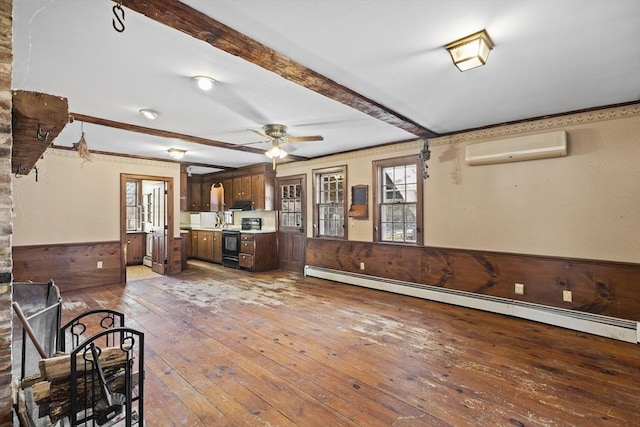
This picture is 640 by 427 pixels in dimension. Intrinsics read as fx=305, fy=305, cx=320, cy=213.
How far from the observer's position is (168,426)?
1862mm

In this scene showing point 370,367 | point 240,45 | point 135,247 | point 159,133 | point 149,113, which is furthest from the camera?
point 135,247

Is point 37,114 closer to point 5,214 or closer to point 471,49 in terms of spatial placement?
point 5,214

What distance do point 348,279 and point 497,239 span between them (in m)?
2.54

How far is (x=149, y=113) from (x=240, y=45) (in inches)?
77.3

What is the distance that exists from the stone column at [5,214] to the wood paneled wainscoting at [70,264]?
5.03 m

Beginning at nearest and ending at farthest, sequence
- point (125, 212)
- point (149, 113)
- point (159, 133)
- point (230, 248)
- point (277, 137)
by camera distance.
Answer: point (149, 113), point (277, 137), point (159, 133), point (125, 212), point (230, 248)

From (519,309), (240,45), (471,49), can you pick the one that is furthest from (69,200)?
(519,309)

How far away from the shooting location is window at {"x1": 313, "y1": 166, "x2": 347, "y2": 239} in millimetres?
5871

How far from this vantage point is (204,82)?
103 inches

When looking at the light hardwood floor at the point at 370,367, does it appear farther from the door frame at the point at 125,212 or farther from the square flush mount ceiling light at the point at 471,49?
the square flush mount ceiling light at the point at 471,49

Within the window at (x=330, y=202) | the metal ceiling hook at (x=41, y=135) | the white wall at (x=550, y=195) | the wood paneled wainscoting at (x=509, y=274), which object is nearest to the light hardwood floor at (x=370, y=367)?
the wood paneled wainscoting at (x=509, y=274)

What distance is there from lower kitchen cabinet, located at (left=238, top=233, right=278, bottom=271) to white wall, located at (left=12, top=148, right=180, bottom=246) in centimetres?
239

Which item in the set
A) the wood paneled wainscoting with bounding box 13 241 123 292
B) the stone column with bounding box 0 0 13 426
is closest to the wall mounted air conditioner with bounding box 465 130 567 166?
the stone column with bounding box 0 0 13 426

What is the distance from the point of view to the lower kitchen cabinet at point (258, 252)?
6.56 m
